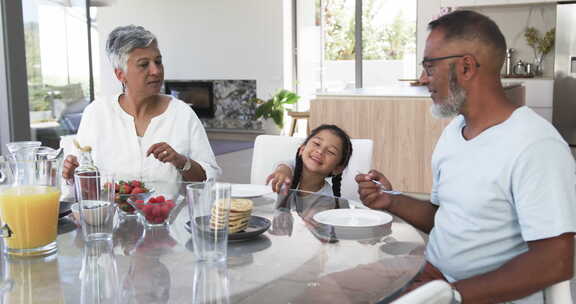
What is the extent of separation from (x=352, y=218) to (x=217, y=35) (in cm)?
789

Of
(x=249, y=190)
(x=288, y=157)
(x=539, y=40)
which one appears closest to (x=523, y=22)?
(x=539, y=40)

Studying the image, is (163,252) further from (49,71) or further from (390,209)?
(49,71)

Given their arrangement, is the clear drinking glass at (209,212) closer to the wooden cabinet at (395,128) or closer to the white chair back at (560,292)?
the white chair back at (560,292)

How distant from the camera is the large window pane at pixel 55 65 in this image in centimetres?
452

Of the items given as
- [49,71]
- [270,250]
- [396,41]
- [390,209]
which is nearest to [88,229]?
[270,250]

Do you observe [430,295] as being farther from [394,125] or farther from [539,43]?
[539,43]

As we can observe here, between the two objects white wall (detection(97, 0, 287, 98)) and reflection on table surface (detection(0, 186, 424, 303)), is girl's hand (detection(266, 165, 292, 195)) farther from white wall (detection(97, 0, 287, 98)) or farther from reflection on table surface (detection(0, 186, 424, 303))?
white wall (detection(97, 0, 287, 98))

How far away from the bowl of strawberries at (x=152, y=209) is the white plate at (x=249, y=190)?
0.34 meters

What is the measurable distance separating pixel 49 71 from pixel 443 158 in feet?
12.8

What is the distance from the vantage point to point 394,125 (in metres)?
4.55

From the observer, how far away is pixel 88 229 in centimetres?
147

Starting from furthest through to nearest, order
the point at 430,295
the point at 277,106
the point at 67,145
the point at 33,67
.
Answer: the point at 277,106
the point at 33,67
the point at 67,145
the point at 430,295

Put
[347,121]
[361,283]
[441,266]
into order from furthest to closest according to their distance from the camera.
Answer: [347,121]
[441,266]
[361,283]

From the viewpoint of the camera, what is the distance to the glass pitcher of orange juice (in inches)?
54.9
